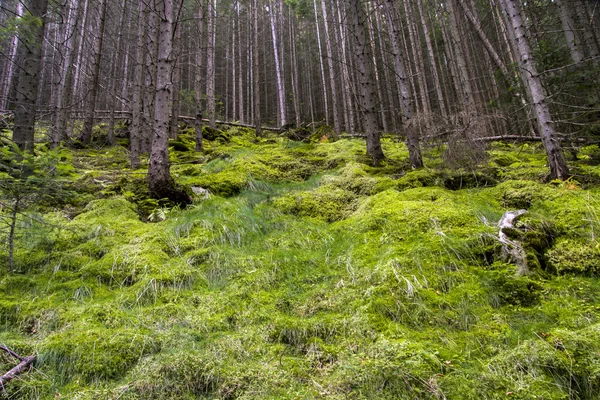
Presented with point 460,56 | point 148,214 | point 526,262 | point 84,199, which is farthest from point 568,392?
point 460,56

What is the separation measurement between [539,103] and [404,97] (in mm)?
2183

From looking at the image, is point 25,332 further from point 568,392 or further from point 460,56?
point 460,56

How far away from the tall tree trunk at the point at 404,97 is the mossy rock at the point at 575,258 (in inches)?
128

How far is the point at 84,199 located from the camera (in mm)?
5238

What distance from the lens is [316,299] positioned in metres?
2.87

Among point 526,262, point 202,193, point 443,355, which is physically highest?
point 202,193

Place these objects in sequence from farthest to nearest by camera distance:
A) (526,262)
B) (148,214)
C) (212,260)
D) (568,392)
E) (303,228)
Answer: (148,214) < (303,228) < (212,260) < (526,262) < (568,392)

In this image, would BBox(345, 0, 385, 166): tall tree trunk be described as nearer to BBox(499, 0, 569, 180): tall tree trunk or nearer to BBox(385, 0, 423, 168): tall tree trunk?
BBox(385, 0, 423, 168): tall tree trunk

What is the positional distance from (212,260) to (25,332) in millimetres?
1605

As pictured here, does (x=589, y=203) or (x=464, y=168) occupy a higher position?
(x=464, y=168)

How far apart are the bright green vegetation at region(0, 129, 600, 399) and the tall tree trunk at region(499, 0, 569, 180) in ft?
1.12

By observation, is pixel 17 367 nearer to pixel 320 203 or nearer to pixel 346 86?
pixel 320 203

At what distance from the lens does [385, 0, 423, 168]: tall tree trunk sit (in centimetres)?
597

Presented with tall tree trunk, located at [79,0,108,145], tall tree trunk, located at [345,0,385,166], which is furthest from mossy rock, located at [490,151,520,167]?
tall tree trunk, located at [79,0,108,145]
